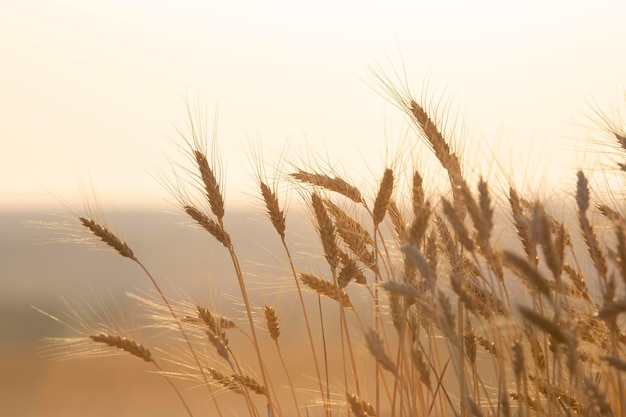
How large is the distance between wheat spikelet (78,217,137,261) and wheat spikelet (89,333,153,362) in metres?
0.25

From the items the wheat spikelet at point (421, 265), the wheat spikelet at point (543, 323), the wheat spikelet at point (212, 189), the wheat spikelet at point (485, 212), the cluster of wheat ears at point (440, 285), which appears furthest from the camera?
the wheat spikelet at point (212, 189)

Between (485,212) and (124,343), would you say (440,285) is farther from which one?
(124,343)

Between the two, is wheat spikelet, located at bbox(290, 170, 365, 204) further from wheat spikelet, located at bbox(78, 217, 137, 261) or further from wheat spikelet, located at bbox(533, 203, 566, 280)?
wheat spikelet, located at bbox(533, 203, 566, 280)

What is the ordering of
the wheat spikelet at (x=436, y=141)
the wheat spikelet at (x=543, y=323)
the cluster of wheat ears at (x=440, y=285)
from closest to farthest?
the wheat spikelet at (x=543, y=323) → the cluster of wheat ears at (x=440, y=285) → the wheat spikelet at (x=436, y=141)

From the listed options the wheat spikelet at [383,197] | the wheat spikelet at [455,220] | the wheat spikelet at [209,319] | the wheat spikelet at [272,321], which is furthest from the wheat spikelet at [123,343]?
the wheat spikelet at [455,220]

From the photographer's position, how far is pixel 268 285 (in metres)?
3.01

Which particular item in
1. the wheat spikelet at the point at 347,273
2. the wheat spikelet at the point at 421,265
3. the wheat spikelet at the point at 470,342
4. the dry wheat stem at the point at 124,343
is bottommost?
the wheat spikelet at the point at 470,342

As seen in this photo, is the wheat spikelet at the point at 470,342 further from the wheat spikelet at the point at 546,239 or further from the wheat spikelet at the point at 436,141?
the wheat spikelet at the point at 546,239

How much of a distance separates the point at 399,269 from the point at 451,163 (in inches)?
12.5

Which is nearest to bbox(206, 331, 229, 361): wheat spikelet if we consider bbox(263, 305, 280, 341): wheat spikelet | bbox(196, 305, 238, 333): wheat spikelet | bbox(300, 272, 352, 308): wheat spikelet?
bbox(196, 305, 238, 333): wheat spikelet

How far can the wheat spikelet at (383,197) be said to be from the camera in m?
2.48

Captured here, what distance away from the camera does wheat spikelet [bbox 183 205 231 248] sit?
8.42ft

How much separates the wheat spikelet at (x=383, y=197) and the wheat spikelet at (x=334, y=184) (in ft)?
0.65

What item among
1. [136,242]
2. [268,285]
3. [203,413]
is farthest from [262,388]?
[136,242]
